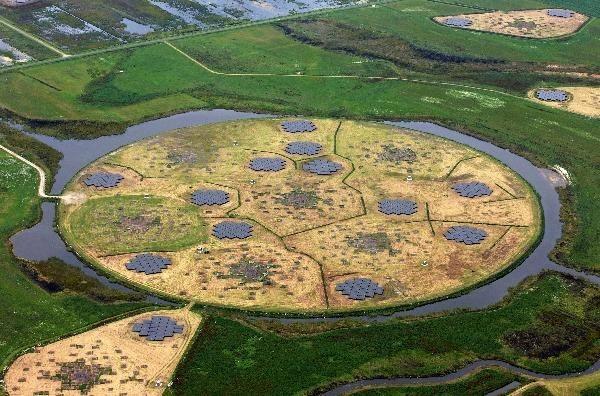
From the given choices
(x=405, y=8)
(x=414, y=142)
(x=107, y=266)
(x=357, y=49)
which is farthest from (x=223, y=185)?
(x=405, y=8)

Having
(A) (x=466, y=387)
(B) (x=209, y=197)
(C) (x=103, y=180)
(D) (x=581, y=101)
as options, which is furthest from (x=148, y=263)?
(D) (x=581, y=101)

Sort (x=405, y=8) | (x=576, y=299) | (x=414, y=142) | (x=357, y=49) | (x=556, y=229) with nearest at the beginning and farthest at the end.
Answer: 1. (x=576, y=299)
2. (x=556, y=229)
3. (x=414, y=142)
4. (x=357, y=49)
5. (x=405, y=8)

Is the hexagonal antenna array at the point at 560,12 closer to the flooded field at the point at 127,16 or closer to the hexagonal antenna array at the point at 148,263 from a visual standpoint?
the flooded field at the point at 127,16

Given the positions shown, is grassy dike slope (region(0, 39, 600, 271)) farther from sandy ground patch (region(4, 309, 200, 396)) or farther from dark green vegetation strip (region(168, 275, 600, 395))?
sandy ground patch (region(4, 309, 200, 396))

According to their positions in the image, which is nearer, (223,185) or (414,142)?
(223,185)

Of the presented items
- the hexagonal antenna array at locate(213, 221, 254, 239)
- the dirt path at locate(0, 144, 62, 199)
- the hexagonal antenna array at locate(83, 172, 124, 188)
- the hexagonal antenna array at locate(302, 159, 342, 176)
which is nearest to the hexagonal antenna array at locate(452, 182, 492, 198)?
the hexagonal antenna array at locate(302, 159, 342, 176)

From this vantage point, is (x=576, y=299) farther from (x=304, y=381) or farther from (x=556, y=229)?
(x=304, y=381)
